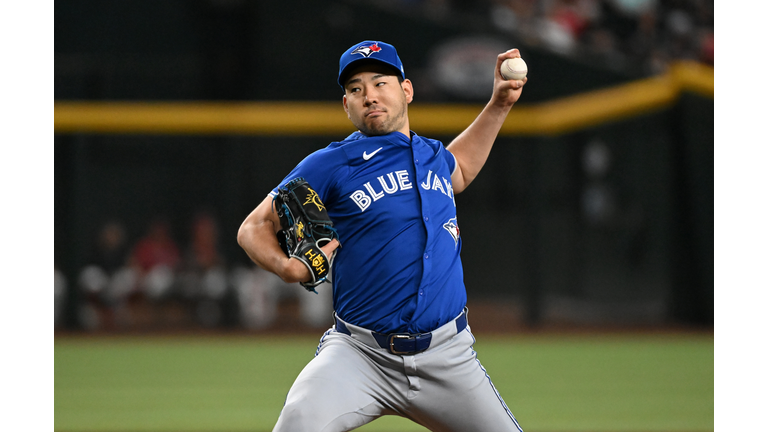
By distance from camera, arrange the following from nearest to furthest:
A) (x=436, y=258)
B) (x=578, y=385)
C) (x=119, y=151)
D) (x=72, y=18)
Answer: (x=436, y=258)
(x=578, y=385)
(x=119, y=151)
(x=72, y=18)

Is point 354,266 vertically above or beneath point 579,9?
beneath

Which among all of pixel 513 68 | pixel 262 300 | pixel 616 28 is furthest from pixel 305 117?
pixel 513 68

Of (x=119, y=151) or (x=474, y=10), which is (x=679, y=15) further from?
(x=119, y=151)

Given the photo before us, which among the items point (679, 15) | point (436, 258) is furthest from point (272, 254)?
point (679, 15)

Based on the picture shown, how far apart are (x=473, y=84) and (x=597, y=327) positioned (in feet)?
16.8

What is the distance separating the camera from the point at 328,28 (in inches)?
572

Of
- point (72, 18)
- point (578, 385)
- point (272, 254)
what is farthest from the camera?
point (72, 18)

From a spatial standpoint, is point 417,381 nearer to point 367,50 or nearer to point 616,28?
point 367,50

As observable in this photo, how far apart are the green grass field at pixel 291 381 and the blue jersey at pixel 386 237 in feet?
8.74

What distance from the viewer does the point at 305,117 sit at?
37.3ft

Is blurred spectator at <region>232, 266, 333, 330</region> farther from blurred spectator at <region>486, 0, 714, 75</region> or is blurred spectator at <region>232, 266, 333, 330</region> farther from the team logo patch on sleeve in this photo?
the team logo patch on sleeve

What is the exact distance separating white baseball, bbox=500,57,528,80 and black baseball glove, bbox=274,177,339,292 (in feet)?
3.29

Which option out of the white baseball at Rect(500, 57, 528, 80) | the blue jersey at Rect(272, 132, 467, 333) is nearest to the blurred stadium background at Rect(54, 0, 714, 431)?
the blue jersey at Rect(272, 132, 467, 333)

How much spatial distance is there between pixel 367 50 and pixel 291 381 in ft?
15.5
